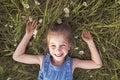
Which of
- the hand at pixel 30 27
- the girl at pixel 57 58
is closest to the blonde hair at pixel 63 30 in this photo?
the girl at pixel 57 58

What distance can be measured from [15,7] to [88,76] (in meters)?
0.69

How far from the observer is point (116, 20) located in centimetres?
230

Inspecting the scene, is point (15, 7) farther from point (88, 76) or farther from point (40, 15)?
point (88, 76)

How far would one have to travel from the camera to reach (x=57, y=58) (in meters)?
2.16

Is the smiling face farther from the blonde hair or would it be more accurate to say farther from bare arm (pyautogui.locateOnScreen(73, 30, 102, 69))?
bare arm (pyautogui.locateOnScreen(73, 30, 102, 69))

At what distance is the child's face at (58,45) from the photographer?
2.10 meters

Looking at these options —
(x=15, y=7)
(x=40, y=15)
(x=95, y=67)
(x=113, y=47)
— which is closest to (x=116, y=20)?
(x=113, y=47)

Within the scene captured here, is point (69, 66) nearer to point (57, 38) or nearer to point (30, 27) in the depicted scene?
point (57, 38)

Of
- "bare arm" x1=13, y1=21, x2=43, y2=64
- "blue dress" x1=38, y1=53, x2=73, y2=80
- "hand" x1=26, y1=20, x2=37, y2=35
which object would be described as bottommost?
"blue dress" x1=38, y1=53, x2=73, y2=80

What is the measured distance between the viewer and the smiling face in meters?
2.10

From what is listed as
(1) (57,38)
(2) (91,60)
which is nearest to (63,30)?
(1) (57,38)

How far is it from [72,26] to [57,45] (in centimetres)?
26

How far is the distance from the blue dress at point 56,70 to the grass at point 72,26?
0.42ft

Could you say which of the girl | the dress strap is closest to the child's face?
the girl
